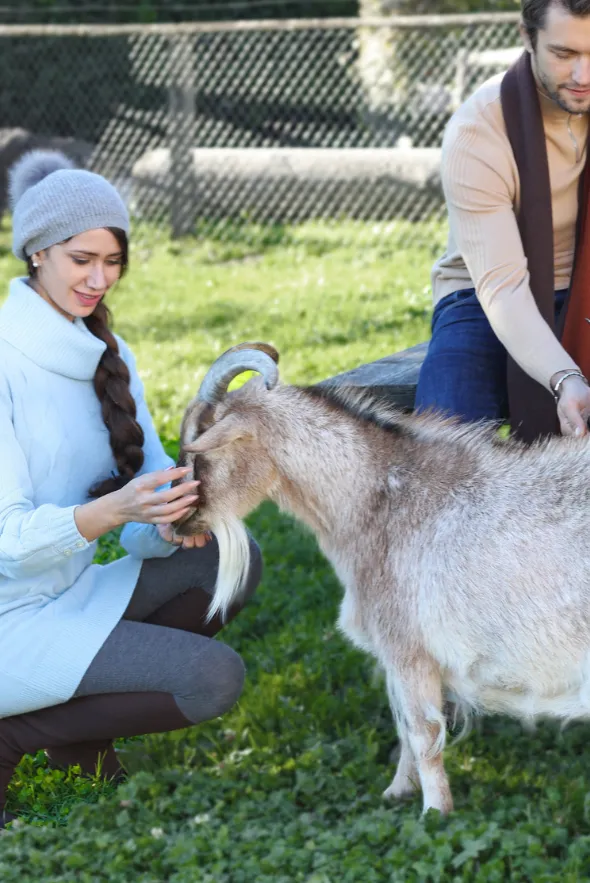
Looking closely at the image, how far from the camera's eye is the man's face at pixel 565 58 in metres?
3.11

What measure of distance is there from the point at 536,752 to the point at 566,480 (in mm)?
1111

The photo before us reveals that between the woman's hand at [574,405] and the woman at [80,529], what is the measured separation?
1.02 m

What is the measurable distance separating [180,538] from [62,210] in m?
0.97

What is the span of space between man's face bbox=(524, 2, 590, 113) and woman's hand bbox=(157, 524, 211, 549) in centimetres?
160

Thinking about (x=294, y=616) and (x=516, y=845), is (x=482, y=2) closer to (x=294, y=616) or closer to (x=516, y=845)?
(x=294, y=616)

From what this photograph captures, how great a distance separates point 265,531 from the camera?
206 inches

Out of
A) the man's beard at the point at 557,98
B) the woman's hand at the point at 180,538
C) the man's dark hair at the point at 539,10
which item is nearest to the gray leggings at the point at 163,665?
the woman's hand at the point at 180,538

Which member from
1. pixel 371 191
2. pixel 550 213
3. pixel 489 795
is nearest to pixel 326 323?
pixel 371 191

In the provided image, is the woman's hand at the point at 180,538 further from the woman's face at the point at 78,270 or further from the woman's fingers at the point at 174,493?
the woman's face at the point at 78,270

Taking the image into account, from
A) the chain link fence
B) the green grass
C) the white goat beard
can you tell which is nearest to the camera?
the green grass

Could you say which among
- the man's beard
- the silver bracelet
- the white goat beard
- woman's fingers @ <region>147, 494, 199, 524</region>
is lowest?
the white goat beard

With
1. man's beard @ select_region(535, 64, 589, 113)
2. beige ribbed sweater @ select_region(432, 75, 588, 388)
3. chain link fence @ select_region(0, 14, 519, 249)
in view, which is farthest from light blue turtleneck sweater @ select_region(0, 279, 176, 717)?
chain link fence @ select_region(0, 14, 519, 249)

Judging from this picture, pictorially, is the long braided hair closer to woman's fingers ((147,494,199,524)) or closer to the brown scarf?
woman's fingers ((147,494,199,524))

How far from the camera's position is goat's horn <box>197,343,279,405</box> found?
3.01 metres
